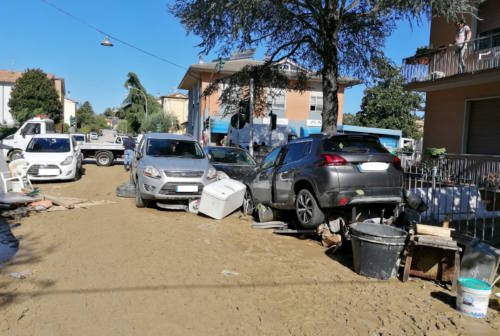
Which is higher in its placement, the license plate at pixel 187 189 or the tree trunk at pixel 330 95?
the tree trunk at pixel 330 95

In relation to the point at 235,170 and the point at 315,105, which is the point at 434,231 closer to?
the point at 235,170

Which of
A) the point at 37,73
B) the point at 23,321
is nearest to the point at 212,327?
the point at 23,321

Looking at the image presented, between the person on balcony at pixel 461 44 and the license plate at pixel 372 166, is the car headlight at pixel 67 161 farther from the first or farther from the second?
the person on balcony at pixel 461 44

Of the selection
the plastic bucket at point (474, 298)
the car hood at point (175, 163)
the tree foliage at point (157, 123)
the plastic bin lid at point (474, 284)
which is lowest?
the plastic bucket at point (474, 298)

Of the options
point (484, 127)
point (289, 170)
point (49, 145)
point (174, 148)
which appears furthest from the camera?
point (49, 145)

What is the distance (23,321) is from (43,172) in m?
11.4

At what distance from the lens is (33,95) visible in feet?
155

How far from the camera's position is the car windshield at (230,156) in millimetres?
11912

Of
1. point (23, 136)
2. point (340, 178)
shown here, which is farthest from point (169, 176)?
point (23, 136)

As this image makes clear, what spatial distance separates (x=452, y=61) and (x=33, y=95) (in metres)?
46.7

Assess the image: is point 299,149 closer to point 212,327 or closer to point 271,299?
point 271,299

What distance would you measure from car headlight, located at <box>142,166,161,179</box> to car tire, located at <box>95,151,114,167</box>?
13162 millimetres

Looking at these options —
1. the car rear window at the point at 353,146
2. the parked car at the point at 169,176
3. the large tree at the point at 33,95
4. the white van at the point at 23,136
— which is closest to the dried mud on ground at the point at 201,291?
the car rear window at the point at 353,146

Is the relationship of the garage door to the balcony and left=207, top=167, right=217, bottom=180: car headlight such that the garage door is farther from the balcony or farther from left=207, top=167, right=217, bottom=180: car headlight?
left=207, top=167, right=217, bottom=180: car headlight
